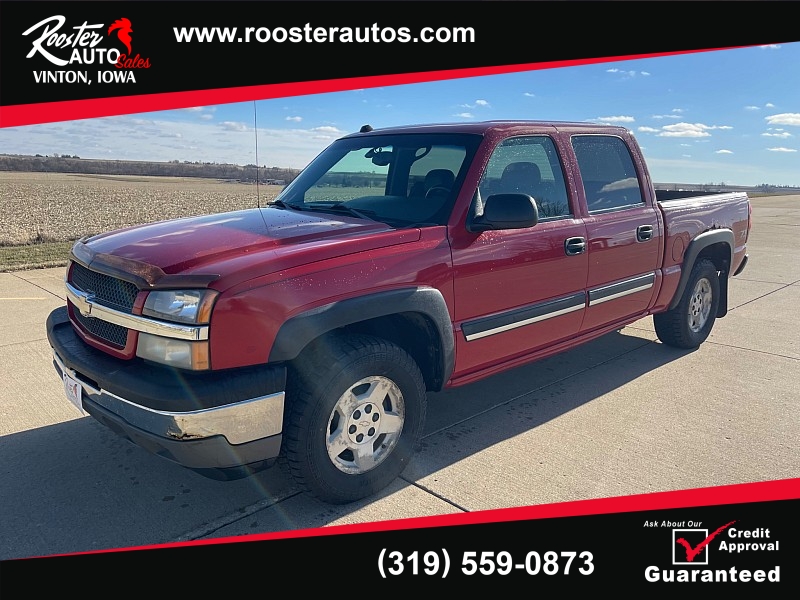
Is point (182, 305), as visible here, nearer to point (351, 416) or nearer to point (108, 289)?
point (108, 289)

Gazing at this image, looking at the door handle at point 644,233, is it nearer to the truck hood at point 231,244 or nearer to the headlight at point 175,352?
the truck hood at point 231,244

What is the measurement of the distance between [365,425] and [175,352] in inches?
40.8

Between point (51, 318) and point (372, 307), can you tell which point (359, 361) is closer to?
point (372, 307)

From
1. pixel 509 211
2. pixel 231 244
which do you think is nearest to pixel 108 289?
pixel 231 244

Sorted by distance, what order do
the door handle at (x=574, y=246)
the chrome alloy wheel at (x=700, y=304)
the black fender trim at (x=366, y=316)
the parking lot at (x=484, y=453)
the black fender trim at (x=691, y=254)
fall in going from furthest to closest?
the chrome alloy wheel at (x=700, y=304)
the black fender trim at (x=691, y=254)
the door handle at (x=574, y=246)
the parking lot at (x=484, y=453)
the black fender trim at (x=366, y=316)

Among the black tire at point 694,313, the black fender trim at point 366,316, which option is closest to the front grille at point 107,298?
the black fender trim at point 366,316

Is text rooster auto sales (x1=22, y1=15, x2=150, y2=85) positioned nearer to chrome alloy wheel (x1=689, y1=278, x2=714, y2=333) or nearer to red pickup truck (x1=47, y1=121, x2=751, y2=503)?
red pickup truck (x1=47, y1=121, x2=751, y2=503)

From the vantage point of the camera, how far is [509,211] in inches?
133

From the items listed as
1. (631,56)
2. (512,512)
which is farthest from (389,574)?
(631,56)

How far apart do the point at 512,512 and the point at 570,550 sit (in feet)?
1.05

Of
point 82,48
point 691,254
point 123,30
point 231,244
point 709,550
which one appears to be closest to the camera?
point 709,550

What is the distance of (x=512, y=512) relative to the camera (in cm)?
303

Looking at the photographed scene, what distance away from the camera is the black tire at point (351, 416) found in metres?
2.85

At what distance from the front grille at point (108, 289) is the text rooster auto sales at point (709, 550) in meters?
2.69
